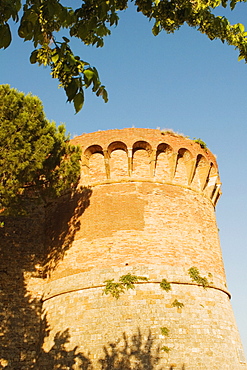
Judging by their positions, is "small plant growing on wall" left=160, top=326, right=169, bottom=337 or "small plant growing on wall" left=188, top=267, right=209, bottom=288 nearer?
"small plant growing on wall" left=160, top=326, right=169, bottom=337

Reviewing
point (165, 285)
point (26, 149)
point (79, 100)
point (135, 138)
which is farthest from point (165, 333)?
point (79, 100)

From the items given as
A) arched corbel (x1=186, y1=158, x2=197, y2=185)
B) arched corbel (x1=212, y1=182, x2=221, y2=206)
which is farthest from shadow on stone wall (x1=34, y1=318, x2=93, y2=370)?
arched corbel (x1=212, y1=182, x2=221, y2=206)

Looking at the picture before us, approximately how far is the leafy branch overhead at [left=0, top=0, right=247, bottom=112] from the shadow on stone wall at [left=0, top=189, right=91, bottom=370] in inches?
362

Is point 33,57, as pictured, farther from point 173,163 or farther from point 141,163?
point 173,163

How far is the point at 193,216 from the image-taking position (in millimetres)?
14078

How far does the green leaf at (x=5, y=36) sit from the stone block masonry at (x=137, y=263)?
9.51 meters

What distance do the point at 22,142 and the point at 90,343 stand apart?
615 centimetres

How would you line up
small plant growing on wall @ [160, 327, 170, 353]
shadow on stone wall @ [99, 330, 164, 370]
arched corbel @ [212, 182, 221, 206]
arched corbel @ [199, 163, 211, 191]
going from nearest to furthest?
shadow on stone wall @ [99, 330, 164, 370] → small plant growing on wall @ [160, 327, 170, 353] → arched corbel @ [199, 163, 211, 191] → arched corbel @ [212, 182, 221, 206]

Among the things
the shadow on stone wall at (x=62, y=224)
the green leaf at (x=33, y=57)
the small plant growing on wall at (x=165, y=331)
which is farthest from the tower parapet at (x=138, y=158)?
the green leaf at (x=33, y=57)

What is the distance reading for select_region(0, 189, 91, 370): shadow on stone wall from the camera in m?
12.3

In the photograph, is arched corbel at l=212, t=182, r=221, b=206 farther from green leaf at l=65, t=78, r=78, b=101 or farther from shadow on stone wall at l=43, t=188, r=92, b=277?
green leaf at l=65, t=78, r=78, b=101

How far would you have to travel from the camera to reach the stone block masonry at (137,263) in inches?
440

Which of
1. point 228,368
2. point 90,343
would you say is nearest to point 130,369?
point 90,343

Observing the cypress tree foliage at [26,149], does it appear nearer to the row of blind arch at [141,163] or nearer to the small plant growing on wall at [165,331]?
the row of blind arch at [141,163]
